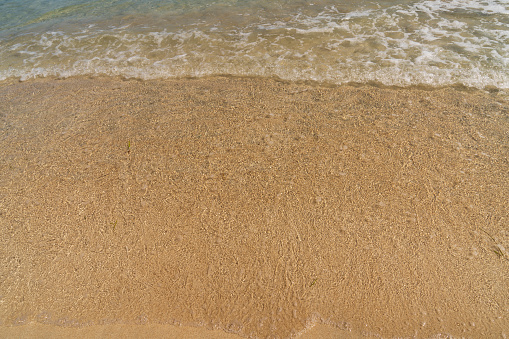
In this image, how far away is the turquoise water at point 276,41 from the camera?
4.72 m

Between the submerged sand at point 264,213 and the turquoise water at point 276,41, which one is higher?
the turquoise water at point 276,41

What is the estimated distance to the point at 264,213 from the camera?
287cm

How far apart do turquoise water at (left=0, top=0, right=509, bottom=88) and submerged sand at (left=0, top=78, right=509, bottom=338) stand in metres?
0.65

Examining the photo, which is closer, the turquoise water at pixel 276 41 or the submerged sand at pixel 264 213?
the submerged sand at pixel 264 213

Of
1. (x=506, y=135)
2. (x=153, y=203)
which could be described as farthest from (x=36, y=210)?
(x=506, y=135)

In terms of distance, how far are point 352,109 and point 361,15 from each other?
11.5 ft

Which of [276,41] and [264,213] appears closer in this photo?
[264,213]

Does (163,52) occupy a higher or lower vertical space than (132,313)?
higher

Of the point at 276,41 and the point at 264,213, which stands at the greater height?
the point at 276,41

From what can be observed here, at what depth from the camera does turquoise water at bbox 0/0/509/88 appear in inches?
186

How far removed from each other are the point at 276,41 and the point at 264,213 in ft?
12.9

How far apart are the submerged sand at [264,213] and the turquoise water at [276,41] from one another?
0.65 meters

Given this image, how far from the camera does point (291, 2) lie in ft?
23.8

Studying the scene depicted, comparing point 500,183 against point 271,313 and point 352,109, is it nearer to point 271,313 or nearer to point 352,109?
point 352,109
